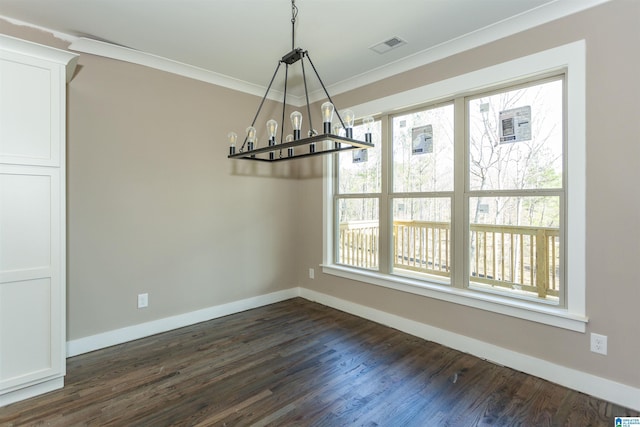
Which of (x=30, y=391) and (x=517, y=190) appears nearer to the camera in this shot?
(x=30, y=391)

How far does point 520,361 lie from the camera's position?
2445 millimetres

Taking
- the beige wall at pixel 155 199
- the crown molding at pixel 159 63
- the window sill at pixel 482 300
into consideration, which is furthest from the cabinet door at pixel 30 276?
the window sill at pixel 482 300

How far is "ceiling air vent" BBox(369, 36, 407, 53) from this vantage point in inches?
108

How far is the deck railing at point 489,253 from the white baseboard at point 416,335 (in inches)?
21.1

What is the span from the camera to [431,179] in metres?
3.12

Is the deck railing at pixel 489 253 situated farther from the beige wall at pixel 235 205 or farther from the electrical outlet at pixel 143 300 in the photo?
the electrical outlet at pixel 143 300

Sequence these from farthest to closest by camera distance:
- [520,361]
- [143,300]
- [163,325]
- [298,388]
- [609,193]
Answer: [163,325] → [143,300] → [520,361] → [298,388] → [609,193]

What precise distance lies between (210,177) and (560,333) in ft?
11.5

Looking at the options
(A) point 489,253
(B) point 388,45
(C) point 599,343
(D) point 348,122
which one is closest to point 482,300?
(A) point 489,253

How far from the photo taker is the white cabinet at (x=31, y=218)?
2.05m

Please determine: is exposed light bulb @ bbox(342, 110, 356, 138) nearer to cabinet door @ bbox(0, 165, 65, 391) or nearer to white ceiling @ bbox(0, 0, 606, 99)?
white ceiling @ bbox(0, 0, 606, 99)

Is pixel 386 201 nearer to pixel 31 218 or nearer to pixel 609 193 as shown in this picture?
pixel 609 193

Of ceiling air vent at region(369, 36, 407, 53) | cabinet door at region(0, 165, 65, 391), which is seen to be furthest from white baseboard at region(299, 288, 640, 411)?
cabinet door at region(0, 165, 65, 391)

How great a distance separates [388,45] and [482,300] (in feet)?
7.90
